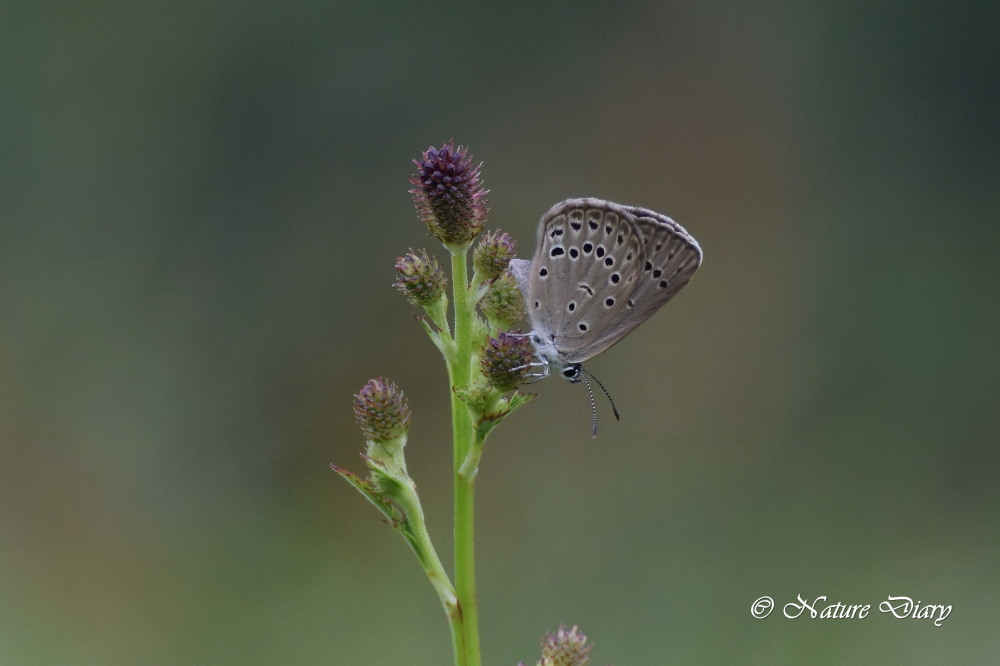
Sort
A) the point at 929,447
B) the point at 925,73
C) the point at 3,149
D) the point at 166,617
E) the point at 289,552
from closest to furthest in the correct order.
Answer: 1. the point at 166,617
2. the point at 289,552
3. the point at 929,447
4. the point at 3,149
5. the point at 925,73

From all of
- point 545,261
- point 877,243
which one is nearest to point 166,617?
point 545,261

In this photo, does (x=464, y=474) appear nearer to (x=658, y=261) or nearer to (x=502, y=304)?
(x=502, y=304)

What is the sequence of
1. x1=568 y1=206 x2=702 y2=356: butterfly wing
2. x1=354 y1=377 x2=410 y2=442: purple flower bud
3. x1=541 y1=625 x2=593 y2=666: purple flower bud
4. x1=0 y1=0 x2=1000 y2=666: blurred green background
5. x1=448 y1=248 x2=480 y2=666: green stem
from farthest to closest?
x1=0 y1=0 x2=1000 y2=666: blurred green background < x1=568 y1=206 x2=702 y2=356: butterfly wing < x1=354 y1=377 x2=410 y2=442: purple flower bud < x1=541 y1=625 x2=593 y2=666: purple flower bud < x1=448 y1=248 x2=480 y2=666: green stem

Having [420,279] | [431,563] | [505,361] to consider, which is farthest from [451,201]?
[431,563]

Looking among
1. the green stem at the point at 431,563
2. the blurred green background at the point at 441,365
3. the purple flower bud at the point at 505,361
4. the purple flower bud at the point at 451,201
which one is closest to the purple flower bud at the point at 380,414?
the green stem at the point at 431,563

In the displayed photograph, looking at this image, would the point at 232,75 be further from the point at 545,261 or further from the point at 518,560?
the point at 545,261

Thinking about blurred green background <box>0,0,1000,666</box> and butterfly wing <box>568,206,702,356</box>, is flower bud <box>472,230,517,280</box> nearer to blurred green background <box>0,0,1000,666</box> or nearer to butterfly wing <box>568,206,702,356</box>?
butterfly wing <box>568,206,702,356</box>

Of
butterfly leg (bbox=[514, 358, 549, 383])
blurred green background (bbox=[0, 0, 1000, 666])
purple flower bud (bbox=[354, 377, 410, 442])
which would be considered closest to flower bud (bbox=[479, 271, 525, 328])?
butterfly leg (bbox=[514, 358, 549, 383])
